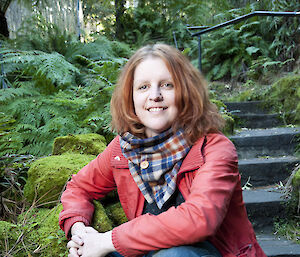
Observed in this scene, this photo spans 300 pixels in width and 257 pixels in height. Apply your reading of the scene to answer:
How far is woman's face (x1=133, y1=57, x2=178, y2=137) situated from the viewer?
1.53 meters

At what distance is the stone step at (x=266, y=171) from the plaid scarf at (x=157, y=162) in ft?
6.67

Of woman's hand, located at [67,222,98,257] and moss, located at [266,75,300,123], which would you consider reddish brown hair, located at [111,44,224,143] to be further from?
moss, located at [266,75,300,123]

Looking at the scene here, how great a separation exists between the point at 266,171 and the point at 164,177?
215cm

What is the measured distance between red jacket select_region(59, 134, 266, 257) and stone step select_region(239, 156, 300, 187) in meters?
1.88

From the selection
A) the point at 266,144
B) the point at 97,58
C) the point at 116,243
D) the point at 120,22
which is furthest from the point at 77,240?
the point at 120,22

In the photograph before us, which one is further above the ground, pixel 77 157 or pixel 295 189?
pixel 77 157

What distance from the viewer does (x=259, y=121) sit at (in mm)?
4383

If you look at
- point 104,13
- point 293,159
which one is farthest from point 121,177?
point 104,13

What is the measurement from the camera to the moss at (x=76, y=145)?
261cm

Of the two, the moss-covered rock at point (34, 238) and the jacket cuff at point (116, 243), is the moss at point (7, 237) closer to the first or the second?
the moss-covered rock at point (34, 238)

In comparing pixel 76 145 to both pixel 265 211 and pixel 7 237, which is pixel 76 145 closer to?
pixel 7 237

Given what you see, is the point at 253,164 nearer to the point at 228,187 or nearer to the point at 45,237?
the point at 228,187

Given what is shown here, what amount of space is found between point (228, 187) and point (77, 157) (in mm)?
1347

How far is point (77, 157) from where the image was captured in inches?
90.4
